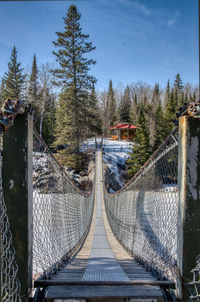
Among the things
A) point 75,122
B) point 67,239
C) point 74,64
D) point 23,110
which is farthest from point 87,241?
point 74,64

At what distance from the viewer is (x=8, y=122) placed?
72cm

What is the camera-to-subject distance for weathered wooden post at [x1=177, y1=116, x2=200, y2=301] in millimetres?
889

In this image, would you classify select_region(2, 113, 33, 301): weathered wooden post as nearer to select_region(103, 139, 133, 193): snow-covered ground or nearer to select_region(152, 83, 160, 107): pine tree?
select_region(103, 139, 133, 193): snow-covered ground

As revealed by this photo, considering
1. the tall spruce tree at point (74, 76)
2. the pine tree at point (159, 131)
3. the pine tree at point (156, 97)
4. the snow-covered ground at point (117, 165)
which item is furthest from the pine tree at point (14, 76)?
the pine tree at point (156, 97)

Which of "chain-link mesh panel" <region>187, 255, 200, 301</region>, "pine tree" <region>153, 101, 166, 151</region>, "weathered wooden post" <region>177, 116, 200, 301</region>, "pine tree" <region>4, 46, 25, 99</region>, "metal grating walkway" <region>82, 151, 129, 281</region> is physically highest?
"pine tree" <region>4, 46, 25, 99</region>

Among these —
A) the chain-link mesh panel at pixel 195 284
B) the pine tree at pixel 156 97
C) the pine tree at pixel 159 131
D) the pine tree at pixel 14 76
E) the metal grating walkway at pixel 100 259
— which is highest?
the pine tree at pixel 156 97

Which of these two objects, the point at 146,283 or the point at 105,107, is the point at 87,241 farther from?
the point at 105,107

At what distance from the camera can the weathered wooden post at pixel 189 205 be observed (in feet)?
2.92

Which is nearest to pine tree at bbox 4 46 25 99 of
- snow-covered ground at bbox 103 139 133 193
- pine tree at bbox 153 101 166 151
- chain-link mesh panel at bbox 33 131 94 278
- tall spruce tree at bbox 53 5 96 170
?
tall spruce tree at bbox 53 5 96 170

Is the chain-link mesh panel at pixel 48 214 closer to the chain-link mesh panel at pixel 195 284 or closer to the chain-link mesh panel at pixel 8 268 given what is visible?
the chain-link mesh panel at pixel 8 268

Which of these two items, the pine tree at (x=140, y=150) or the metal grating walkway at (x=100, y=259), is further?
the pine tree at (x=140, y=150)

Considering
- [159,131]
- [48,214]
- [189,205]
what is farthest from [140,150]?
[189,205]

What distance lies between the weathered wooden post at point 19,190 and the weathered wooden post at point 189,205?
733mm

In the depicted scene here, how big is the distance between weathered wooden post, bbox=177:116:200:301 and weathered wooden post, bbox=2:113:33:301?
0.73 meters
